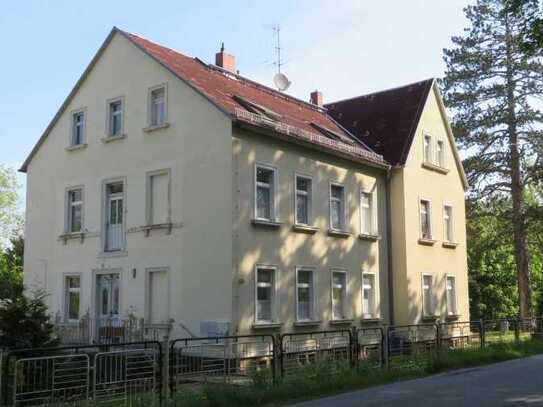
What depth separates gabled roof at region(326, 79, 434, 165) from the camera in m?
27.2

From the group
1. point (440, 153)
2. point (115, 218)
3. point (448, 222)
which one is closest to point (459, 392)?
point (115, 218)

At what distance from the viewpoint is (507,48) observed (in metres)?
33.6

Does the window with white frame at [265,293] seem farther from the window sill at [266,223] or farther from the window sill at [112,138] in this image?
the window sill at [112,138]

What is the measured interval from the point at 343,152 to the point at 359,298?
16.6 feet

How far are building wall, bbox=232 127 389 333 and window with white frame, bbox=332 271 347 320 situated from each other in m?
0.18

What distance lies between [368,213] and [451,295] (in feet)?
22.3

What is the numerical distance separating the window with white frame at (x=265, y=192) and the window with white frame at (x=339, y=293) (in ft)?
12.1

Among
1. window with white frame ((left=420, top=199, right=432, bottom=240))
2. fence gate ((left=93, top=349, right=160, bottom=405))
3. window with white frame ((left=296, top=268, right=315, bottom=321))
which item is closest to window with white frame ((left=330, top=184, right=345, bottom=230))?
window with white frame ((left=296, top=268, right=315, bottom=321))

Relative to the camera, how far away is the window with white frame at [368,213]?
25.2 m

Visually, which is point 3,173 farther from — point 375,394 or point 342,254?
point 375,394

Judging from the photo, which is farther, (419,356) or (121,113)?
(121,113)

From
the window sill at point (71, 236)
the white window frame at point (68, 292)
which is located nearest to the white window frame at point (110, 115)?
the window sill at point (71, 236)

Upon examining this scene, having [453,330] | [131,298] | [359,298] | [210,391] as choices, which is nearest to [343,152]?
[359,298]

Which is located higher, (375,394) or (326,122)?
(326,122)
